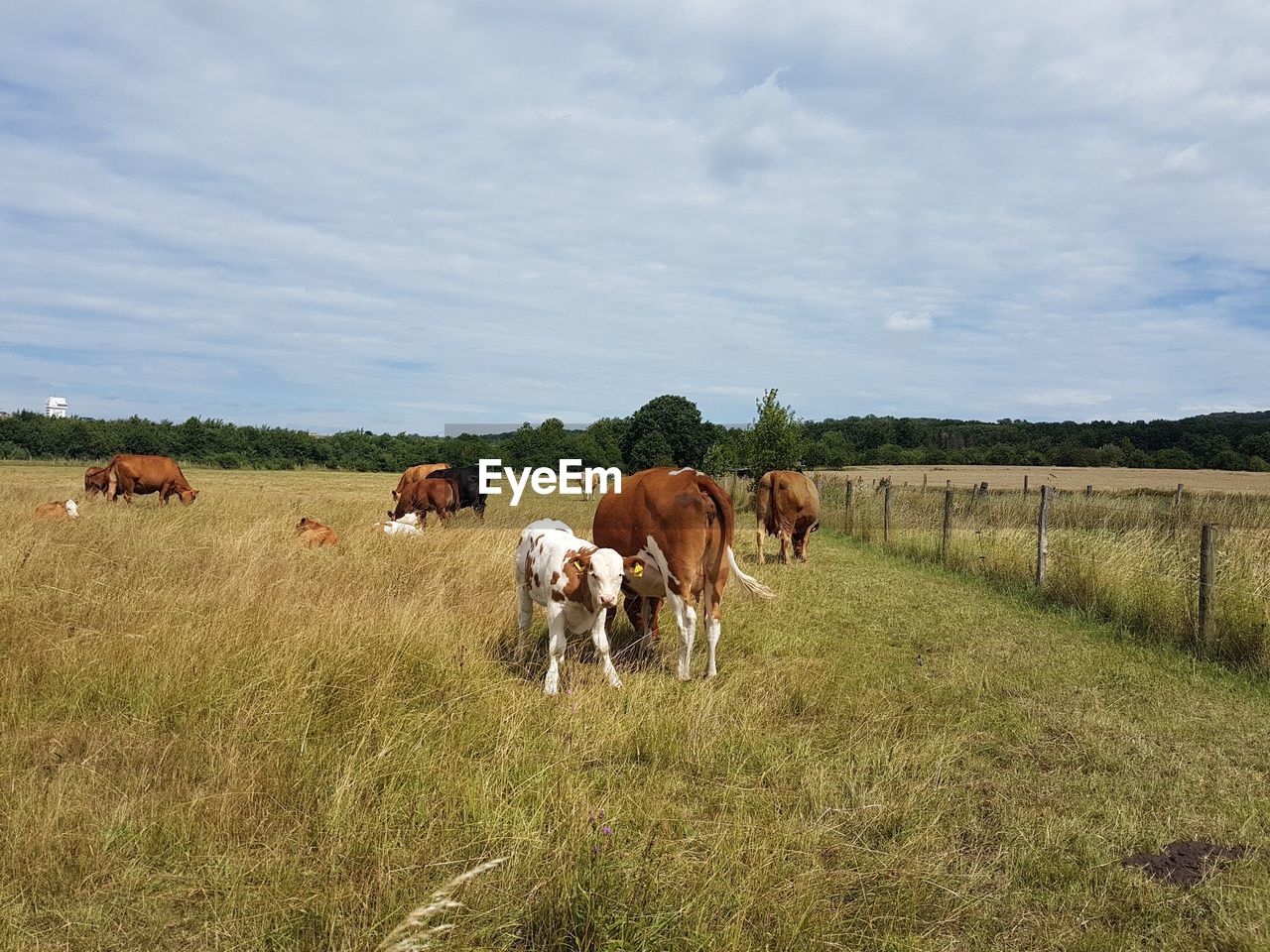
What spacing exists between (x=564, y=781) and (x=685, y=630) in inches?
114

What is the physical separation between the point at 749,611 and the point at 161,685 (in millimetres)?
6258

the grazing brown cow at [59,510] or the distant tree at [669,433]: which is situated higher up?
the distant tree at [669,433]

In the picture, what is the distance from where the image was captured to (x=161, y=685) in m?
4.87

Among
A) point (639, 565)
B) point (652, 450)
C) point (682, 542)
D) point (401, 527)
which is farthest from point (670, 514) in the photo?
A: point (652, 450)

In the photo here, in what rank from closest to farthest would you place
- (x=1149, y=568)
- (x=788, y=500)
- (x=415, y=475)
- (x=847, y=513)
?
1. (x=1149, y=568)
2. (x=788, y=500)
3. (x=847, y=513)
4. (x=415, y=475)

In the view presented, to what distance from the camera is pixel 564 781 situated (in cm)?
395

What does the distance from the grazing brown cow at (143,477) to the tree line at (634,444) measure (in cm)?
4278

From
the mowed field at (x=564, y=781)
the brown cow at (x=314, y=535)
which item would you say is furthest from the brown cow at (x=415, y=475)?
A: the mowed field at (x=564, y=781)

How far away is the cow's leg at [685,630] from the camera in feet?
21.6

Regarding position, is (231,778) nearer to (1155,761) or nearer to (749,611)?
(1155,761)

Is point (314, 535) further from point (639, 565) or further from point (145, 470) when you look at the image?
point (145, 470)

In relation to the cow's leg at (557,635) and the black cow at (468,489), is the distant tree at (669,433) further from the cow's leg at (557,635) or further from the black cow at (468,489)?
the cow's leg at (557,635)

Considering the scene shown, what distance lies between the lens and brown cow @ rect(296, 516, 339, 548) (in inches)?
449

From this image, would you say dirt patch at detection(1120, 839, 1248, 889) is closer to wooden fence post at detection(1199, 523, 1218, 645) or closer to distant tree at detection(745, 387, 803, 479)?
wooden fence post at detection(1199, 523, 1218, 645)
